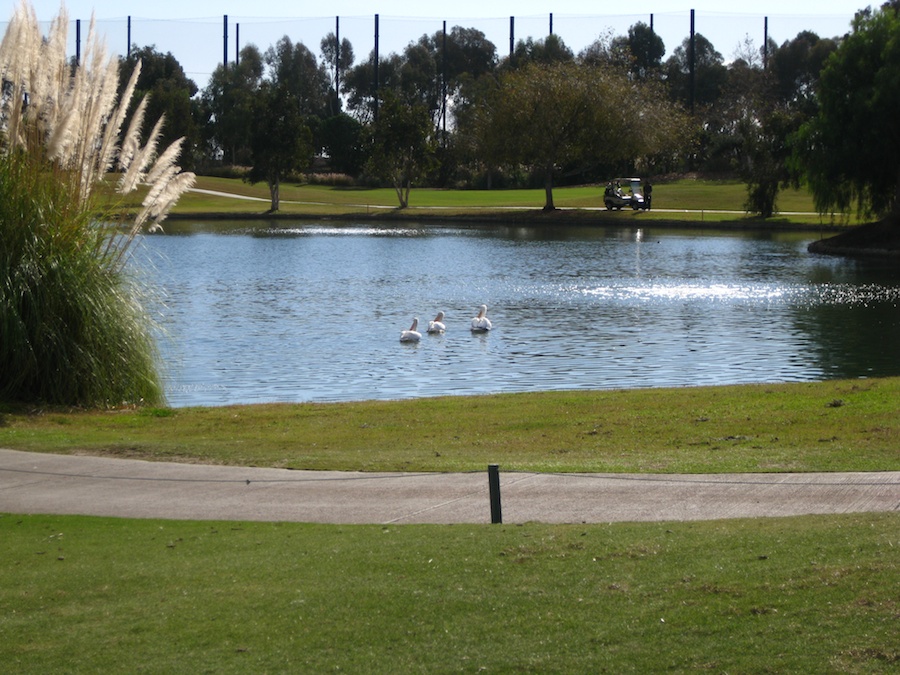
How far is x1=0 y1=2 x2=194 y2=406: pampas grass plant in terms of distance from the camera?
44.2 feet

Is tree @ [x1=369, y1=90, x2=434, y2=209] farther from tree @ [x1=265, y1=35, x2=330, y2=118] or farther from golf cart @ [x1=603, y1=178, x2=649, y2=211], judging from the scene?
tree @ [x1=265, y1=35, x2=330, y2=118]

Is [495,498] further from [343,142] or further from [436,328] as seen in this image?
[343,142]

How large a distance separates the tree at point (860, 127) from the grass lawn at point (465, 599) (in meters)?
44.4

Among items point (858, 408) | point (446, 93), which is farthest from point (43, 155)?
point (446, 93)

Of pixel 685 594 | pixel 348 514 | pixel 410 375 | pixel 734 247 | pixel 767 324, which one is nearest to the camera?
pixel 685 594

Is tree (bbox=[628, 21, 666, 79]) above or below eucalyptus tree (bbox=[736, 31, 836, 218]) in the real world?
above

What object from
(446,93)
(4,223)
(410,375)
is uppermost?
(446,93)

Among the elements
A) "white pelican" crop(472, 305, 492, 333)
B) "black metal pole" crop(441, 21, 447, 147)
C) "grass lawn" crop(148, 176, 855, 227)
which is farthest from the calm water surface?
"black metal pole" crop(441, 21, 447, 147)

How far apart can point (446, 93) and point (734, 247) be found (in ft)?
207

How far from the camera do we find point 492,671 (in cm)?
512

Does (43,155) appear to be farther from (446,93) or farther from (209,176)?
(446,93)

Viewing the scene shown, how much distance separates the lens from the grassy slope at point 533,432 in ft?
35.2

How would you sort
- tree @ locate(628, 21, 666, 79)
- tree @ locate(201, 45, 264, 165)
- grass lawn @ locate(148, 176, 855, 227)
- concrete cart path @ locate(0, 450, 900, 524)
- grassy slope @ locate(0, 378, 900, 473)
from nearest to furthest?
concrete cart path @ locate(0, 450, 900, 524), grassy slope @ locate(0, 378, 900, 473), grass lawn @ locate(148, 176, 855, 227), tree @ locate(201, 45, 264, 165), tree @ locate(628, 21, 666, 79)

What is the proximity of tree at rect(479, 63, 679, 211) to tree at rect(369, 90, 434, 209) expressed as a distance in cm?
453
